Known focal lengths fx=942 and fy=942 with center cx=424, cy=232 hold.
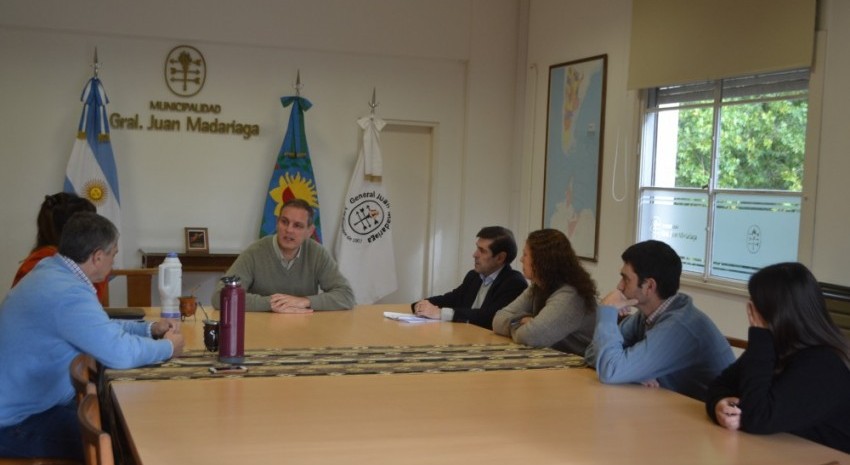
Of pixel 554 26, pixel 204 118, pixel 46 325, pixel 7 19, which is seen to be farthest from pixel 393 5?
pixel 46 325

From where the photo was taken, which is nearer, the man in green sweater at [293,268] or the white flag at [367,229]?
the man in green sweater at [293,268]

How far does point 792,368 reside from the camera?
91.4 inches

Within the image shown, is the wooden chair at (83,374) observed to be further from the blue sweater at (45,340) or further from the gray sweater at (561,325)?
the gray sweater at (561,325)

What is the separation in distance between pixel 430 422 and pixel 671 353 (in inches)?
35.2

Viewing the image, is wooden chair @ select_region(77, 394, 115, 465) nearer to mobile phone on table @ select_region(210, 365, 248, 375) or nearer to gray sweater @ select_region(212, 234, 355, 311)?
mobile phone on table @ select_region(210, 365, 248, 375)

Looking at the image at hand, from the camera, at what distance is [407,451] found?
2123 millimetres

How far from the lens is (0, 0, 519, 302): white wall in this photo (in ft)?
22.6

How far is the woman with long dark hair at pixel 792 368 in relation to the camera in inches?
90.3

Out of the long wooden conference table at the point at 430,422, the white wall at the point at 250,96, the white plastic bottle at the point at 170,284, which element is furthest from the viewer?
the white wall at the point at 250,96

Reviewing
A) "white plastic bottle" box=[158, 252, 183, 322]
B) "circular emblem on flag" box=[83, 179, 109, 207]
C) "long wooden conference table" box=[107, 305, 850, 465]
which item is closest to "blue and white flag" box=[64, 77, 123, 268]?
"circular emblem on flag" box=[83, 179, 109, 207]

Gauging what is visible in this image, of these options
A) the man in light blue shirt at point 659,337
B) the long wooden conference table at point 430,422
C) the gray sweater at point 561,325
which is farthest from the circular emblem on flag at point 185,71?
the man in light blue shirt at point 659,337

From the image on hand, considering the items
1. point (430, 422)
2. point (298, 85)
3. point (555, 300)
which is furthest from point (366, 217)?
point (430, 422)

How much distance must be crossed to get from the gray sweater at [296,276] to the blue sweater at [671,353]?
1.66m

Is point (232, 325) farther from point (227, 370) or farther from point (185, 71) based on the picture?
point (185, 71)
